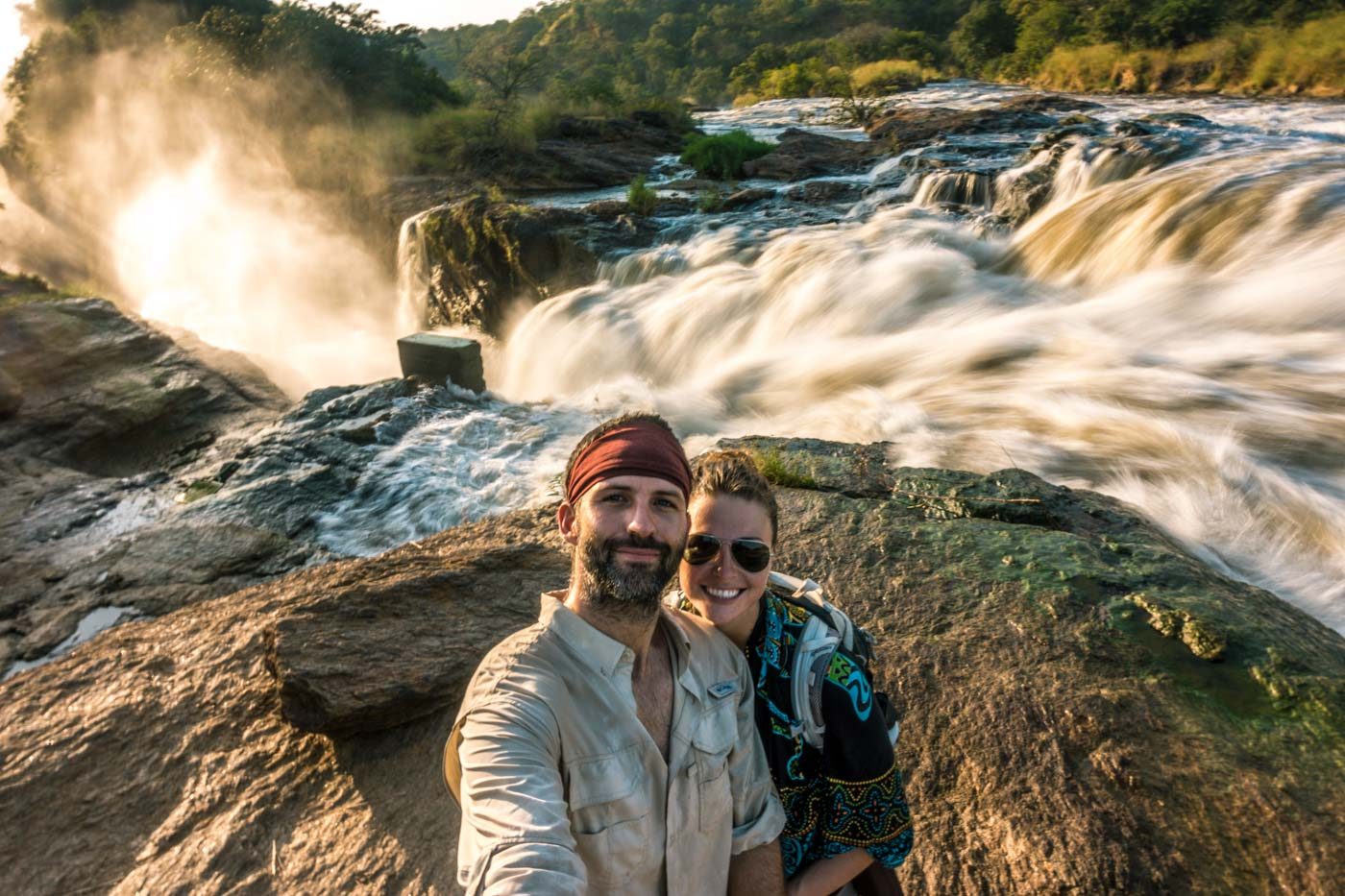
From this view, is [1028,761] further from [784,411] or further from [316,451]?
[316,451]

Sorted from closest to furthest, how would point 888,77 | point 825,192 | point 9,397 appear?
point 9,397, point 825,192, point 888,77

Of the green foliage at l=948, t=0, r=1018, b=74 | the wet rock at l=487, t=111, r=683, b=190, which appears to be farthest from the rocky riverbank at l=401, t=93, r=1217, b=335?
the green foliage at l=948, t=0, r=1018, b=74

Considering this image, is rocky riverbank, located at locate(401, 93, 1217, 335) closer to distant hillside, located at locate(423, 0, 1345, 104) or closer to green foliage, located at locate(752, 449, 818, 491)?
distant hillside, located at locate(423, 0, 1345, 104)

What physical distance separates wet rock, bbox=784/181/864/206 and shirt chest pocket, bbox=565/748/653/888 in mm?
12516

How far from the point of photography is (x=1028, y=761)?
2471mm

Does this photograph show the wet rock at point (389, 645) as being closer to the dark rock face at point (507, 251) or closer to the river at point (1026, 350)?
the river at point (1026, 350)

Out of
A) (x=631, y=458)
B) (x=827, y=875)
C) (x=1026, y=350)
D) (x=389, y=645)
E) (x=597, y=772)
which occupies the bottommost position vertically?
(x=1026, y=350)

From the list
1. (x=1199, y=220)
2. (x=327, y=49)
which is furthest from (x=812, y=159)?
(x=327, y=49)

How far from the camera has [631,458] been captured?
1.62 meters

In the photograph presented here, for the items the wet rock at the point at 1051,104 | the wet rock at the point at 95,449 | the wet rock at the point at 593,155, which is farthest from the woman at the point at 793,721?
the wet rock at the point at 1051,104

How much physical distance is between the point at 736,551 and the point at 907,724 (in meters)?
1.38

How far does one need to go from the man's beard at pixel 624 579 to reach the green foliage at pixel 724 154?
14888 millimetres

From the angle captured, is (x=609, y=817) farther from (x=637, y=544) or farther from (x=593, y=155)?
(x=593, y=155)

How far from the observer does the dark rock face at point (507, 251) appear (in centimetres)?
1201
